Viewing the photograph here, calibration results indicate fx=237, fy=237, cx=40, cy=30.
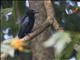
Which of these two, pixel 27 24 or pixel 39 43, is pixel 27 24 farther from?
pixel 39 43

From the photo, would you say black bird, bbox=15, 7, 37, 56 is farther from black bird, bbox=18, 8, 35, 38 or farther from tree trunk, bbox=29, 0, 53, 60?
tree trunk, bbox=29, 0, 53, 60

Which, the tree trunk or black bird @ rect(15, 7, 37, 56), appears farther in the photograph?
black bird @ rect(15, 7, 37, 56)

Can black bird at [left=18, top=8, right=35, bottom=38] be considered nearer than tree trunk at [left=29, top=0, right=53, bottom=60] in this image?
No

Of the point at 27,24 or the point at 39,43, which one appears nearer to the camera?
the point at 39,43

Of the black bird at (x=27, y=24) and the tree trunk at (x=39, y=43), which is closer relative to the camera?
the tree trunk at (x=39, y=43)

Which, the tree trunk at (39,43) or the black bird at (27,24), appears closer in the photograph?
the tree trunk at (39,43)

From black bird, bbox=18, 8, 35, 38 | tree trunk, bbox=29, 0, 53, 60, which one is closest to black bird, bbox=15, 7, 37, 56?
black bird, bbox=18, 8, 35, 38

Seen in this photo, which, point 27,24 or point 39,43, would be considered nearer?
point 39,43

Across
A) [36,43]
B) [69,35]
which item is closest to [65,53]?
[69,35]

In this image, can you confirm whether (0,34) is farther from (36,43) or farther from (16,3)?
(16,3)

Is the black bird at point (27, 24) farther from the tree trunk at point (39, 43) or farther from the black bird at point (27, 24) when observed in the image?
the tree trunk at point (39, 43)

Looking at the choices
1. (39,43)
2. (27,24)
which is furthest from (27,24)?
(39,43)

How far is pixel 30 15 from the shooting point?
287cm

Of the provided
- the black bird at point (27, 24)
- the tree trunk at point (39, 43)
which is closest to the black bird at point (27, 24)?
the black bird at point (27, 24)
